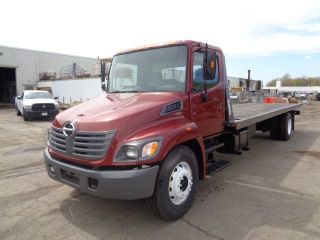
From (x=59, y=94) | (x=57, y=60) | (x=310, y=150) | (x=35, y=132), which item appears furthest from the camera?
(x=57, y=60)

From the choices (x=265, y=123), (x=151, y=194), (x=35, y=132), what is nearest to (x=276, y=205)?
(x=151, y=194)

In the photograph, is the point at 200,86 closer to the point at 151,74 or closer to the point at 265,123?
the point at 151,74

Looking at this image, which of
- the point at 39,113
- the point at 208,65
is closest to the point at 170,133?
the point at 208,65

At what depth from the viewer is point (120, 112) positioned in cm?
409

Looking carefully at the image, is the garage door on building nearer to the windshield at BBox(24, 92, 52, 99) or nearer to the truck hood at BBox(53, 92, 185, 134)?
the windshield at BBox(24, 92, 52, 99)

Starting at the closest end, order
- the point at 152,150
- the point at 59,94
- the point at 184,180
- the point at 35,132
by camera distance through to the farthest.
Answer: the point at 152,150
the point at 184,180
the point at 35,132
the point at 59,94

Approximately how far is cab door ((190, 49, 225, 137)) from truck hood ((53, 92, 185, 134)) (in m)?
0.38

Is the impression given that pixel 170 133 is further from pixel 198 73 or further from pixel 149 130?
pixel 198 73

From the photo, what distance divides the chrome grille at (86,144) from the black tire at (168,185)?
0.78 meters

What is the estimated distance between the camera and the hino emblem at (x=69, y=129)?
4047 millimetres

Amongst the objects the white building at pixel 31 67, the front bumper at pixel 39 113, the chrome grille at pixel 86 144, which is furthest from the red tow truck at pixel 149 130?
the white building at pixel 31 67

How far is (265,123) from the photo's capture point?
10273 millimetres

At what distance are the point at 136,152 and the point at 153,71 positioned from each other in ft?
5.68

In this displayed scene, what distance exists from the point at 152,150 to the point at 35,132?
1060 centimetres
